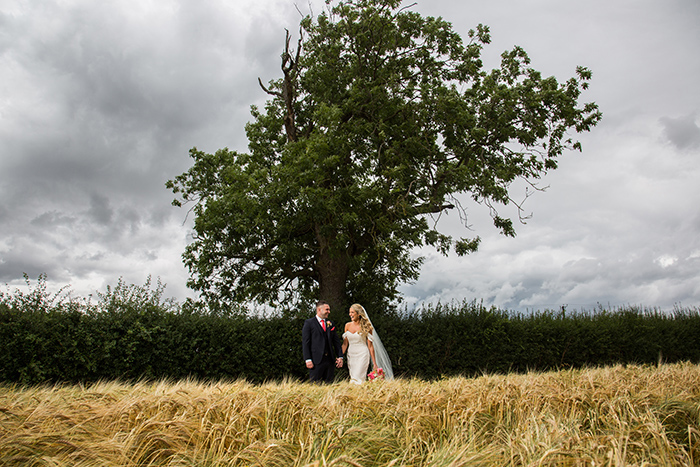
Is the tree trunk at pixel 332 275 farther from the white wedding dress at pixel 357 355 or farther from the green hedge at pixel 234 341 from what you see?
the white wedding dress at pixel 357 355

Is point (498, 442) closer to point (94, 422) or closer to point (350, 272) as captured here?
point (94, 422)

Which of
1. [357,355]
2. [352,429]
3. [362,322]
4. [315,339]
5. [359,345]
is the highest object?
[362,322]

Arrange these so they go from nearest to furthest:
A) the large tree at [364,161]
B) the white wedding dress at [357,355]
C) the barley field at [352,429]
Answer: the barley field at [352,429] < the white wedding dress at [357,355] < the large tree at [364,161]

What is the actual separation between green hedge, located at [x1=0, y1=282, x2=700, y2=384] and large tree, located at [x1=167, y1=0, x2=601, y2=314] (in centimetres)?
243

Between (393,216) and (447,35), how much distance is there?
23.2 ft

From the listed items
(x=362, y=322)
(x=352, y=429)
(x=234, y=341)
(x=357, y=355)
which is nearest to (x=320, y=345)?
(x=357, y=355)

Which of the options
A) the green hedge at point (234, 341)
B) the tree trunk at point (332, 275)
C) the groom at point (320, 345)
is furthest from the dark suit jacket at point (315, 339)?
the tree trunk at point (332, 275)

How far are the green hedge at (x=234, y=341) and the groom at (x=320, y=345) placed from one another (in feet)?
7.90

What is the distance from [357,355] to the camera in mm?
9141

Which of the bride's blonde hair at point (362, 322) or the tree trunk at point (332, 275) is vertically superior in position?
the tree trunk at point (332, 275)

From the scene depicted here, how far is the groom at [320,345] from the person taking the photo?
8.87 metres

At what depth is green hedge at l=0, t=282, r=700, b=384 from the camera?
9.34 meters

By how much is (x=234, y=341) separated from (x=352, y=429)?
781cm

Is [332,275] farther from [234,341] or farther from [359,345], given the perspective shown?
[359,345]
